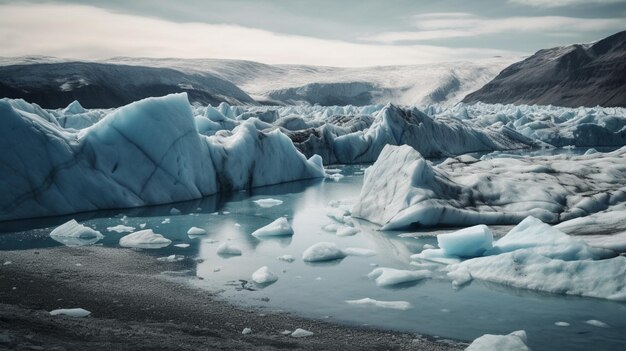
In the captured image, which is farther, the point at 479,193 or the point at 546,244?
the point at 479,193

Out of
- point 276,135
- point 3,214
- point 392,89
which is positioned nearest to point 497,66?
point 392,89

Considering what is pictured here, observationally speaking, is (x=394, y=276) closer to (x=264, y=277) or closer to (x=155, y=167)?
(x=264, y=277)

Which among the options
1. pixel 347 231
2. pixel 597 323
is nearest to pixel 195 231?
pixel 347 231

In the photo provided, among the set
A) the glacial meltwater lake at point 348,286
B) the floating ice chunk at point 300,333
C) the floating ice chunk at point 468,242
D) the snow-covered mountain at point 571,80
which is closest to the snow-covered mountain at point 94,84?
the snow-covered mountain at point 571,80

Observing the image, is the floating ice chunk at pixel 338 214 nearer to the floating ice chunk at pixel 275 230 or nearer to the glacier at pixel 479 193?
the glacier at pixel 479 193

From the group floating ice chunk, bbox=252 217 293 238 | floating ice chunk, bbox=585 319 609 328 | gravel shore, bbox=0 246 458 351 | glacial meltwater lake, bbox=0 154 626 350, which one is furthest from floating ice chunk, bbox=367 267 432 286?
floating ice chunk, bbox=252 217 293 238

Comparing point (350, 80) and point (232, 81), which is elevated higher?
point (350, 80)
